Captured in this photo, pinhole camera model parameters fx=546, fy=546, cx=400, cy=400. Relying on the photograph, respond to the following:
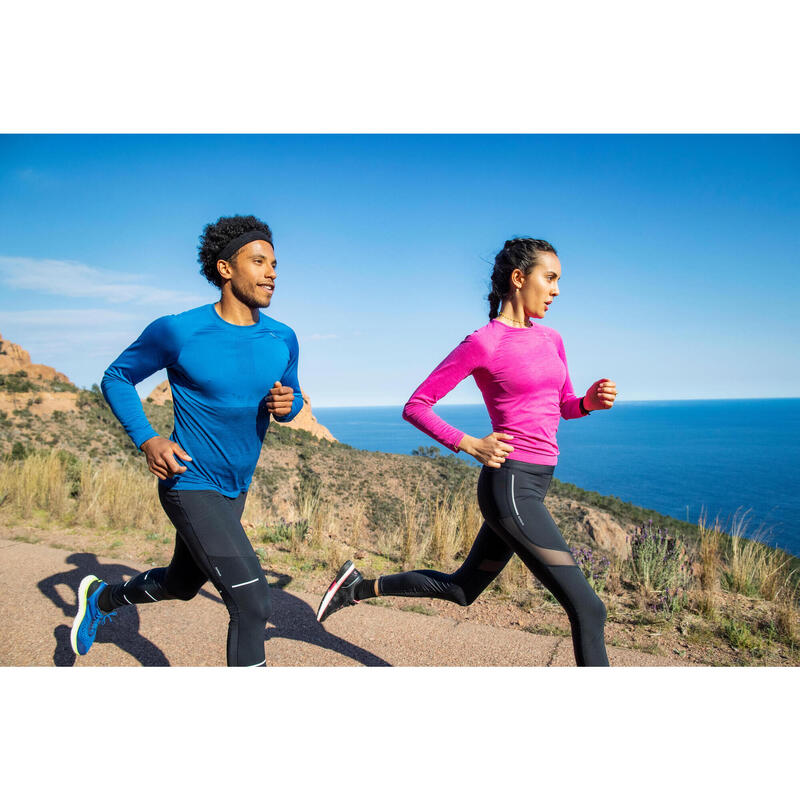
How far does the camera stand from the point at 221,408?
2316 mm

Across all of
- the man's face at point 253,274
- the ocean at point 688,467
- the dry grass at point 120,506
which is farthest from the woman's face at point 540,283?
the ocean at point 688,467

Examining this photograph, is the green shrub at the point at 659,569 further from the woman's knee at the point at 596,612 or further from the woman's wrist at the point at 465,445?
A: the woman's wrist at the point at 465,445

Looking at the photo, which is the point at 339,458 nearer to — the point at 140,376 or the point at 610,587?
the point at 610,587

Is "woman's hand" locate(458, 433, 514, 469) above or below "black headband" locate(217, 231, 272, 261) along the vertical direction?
below

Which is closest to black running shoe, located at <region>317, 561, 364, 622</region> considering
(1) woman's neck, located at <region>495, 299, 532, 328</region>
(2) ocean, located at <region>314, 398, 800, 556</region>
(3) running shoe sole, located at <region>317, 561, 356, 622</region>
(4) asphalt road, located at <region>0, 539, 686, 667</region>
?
(3) running shoe sole, located at <region>317, 561, 356, 622</region>

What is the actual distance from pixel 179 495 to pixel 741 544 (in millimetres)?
4978

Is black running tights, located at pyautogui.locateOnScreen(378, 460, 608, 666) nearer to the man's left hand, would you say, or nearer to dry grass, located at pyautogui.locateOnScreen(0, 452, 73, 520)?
the man's left hand

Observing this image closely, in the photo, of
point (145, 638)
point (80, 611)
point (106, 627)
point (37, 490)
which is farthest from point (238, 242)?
point (37, 490)

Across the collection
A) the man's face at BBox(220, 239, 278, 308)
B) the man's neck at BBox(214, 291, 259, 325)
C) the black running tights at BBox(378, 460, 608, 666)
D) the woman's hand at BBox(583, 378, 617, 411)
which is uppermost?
the man's face at BBox(220, 239, 278, 308)

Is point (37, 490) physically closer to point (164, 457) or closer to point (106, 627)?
point (106, 627)

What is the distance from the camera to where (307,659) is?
3.24m

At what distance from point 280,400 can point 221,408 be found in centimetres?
27

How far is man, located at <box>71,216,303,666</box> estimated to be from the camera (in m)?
2.17

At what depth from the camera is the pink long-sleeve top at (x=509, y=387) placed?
2389 mm
